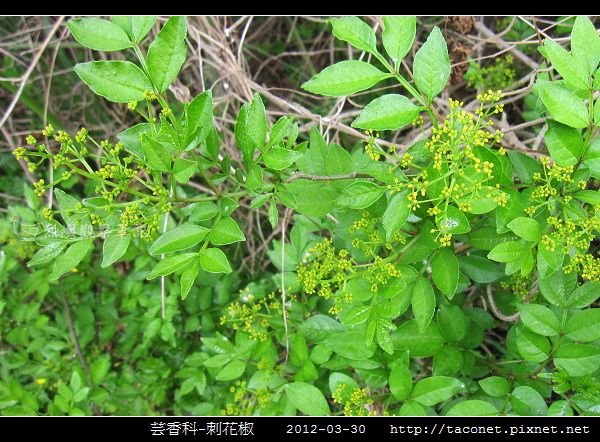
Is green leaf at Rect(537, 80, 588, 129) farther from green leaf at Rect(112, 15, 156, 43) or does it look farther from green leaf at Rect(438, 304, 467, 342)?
green leaf at Rect(112, 15, 156, 43)

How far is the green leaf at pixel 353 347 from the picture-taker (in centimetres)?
150

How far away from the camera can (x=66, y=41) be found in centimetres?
281

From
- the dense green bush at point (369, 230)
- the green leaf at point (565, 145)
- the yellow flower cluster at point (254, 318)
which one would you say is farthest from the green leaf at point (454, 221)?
the yellow flower cluster at point (254, 318)

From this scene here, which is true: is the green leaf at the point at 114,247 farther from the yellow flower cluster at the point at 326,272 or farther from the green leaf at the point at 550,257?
the green leaf at the point at 550,257

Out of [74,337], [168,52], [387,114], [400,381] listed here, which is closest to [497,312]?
[400,381]

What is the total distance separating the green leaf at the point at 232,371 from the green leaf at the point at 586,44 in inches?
52.2

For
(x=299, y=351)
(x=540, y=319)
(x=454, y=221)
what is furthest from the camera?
(x=299, y=351)

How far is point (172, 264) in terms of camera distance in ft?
3.78

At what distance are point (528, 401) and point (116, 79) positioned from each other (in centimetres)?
128

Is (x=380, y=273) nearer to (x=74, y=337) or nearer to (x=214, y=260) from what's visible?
(x=214, y=260)

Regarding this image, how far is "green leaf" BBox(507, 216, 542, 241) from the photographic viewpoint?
44.8 inches

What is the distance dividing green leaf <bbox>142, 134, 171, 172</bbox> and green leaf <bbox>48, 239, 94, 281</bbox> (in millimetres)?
310

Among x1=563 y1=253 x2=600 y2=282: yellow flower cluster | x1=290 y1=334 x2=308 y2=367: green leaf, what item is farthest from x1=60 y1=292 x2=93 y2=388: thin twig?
x1=563 y1=253 x2=600 y2=282: yellow flower cluster

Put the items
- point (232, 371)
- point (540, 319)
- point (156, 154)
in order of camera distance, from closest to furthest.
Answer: point (156, 154) < point (540, 319) < point (232, 371)
